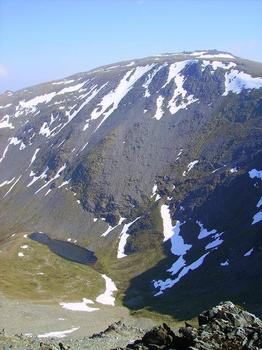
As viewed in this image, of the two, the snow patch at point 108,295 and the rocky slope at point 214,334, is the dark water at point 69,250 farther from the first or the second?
the rocky slope at point 214,334

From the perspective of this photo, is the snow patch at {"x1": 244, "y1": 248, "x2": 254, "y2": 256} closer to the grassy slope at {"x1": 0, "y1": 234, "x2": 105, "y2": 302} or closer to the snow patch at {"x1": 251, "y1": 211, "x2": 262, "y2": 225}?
the snow patch at {"x1": 251, "y1": 211, "x2": 262, "y2": 225}

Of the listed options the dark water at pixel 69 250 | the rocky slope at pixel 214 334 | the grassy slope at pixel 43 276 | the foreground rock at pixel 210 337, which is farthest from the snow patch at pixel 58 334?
the dark water at pixel 69 250

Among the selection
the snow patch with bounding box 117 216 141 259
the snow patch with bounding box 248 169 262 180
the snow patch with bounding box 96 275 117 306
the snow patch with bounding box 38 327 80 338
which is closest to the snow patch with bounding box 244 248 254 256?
the snow patch with bounding box 96 275 117 306

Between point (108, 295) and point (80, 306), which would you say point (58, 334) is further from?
point (108, 295)

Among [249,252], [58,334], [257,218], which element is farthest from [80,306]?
[257,218]

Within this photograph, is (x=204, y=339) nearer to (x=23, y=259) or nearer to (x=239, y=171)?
(x=23, y=259)

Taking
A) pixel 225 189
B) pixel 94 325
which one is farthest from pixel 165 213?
pixel 94 325
